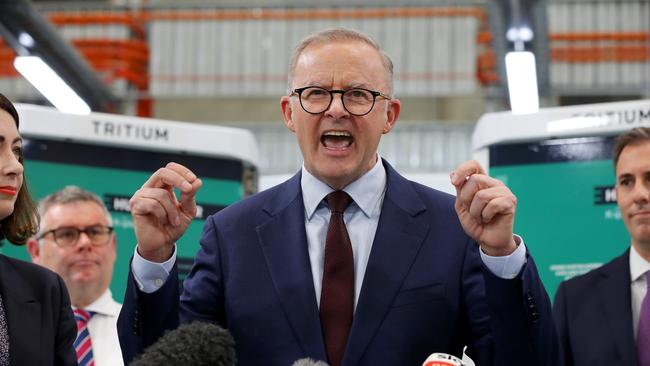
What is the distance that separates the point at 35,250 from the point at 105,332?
1.70 ft

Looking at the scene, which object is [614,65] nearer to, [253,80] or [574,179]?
[253,80]

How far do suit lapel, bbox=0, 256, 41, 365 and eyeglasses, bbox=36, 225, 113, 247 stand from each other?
5.87ft

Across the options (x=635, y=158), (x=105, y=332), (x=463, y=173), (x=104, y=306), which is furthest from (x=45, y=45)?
(x=463, y=173)

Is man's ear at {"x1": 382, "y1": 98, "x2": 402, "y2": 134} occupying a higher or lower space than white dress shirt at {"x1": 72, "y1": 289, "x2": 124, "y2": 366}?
higher

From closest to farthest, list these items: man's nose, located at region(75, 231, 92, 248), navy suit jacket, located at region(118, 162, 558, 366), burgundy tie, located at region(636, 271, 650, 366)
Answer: navy suit jacket, located at region(118, 162, 558, 366), burgundy tie, located at region(636, 271, 650, 366), man's nose, located at region(75, 231, 92, 248)

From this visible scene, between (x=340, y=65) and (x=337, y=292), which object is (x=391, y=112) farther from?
(x=337, y=292)

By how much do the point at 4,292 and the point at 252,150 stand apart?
283 centimetres

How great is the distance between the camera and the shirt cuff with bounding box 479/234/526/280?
209 cm

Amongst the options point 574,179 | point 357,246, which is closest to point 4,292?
point 357,246

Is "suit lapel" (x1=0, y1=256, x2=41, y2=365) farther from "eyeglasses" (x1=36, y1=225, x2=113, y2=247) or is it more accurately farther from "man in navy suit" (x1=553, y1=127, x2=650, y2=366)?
"eyeglasses" (x1=36, y1=225, x2=113, y2=247)

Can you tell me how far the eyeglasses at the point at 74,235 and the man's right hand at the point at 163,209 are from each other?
6.41 ft

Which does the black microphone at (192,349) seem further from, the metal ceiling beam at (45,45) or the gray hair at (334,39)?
the metal ceiling beam at (45,45)

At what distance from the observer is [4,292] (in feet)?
7.04

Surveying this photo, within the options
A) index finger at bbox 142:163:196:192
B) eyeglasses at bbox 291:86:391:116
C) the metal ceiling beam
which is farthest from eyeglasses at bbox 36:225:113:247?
the metal ceiling beam
